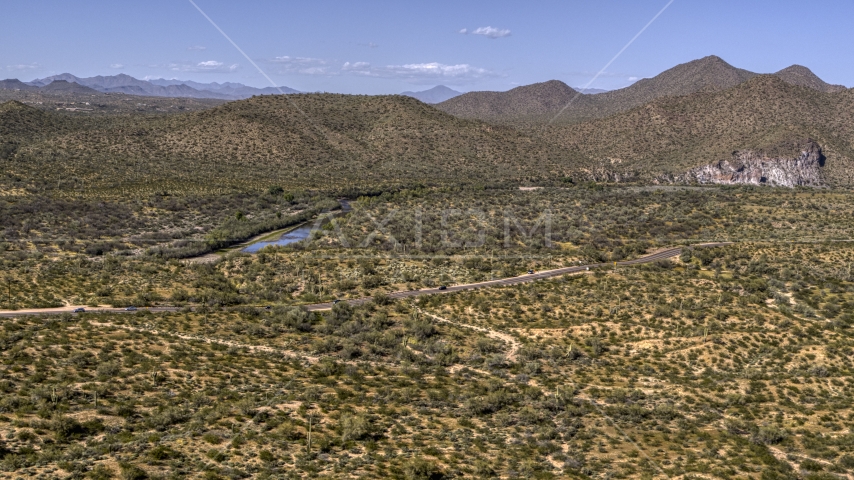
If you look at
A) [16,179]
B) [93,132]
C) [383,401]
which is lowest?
[383,401]

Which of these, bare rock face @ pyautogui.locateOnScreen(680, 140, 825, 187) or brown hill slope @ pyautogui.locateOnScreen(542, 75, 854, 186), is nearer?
bare rock face @ pyautogui.locateOnScreen(680, 140, 825, 187)

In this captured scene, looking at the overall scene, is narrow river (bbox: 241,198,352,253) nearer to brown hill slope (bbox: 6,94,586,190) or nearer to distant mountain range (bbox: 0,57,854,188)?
brown hill slope (bbox: 6,94,586,190)

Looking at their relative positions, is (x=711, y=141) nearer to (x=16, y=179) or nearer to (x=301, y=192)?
(x=301, y=192)

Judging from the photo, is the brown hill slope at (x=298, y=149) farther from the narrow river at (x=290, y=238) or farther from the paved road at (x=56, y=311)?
the paved road at (x=56, y=311)

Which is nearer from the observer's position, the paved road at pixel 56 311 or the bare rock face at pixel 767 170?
the paved road at pixel 56 311

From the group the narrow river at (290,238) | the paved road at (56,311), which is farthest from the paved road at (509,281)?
the narrow river at (290,238)

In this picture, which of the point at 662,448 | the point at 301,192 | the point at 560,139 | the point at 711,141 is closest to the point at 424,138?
the point at 560,139

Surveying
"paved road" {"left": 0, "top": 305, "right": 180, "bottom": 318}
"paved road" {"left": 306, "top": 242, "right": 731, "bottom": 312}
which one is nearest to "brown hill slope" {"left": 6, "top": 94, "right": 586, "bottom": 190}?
"paved road" {"left": 0, "top": 305, "right": 180, "bottom": 318}
